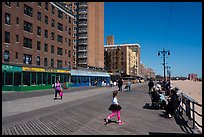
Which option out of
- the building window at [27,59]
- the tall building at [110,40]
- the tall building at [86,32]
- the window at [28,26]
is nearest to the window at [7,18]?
the window at [28,26]

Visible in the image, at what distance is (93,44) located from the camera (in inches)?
3652

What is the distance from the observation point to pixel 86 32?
89375 mm

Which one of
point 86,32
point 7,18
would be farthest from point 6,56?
point 86,32

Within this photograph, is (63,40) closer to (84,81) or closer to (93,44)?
(84,81)

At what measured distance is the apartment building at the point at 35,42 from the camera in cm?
3441

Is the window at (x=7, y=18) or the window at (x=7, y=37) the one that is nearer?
the window at (x=7, y=37)

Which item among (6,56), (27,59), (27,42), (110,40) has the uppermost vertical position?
(110,40)

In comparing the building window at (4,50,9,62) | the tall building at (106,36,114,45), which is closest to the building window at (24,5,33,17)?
the building window at (4,50,9,62)

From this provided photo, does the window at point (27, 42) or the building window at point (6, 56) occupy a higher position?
the window at point (27, 42)

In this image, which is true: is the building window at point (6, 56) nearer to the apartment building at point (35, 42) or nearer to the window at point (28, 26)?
the apartment building at point (35, 42)

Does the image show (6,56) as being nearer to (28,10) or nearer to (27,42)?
(27,42)

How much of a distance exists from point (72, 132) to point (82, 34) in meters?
83.8

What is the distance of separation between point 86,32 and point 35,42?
48.5 meters

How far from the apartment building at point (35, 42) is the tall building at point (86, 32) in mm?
34123
